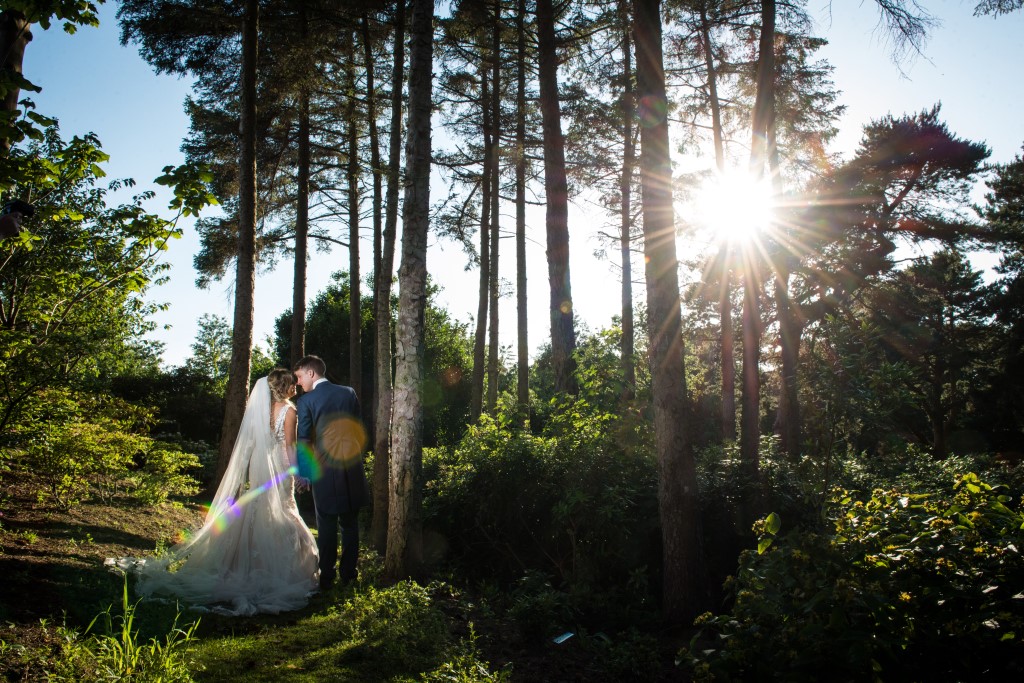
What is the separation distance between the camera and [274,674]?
407 cm

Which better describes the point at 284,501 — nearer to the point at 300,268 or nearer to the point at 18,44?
the point at 18,44

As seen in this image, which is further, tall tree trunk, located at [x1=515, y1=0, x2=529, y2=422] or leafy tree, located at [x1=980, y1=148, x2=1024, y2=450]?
leafy tree, located at [x1=980, y1=148, x2=1024, y2=450]

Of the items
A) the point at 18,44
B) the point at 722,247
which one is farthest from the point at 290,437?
the point at 722,247

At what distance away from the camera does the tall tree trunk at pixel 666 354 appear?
19.7 ft

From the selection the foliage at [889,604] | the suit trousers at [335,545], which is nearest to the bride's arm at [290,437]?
the suit trousers at [335,545]

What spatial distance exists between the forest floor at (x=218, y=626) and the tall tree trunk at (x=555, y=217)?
526 centimetres

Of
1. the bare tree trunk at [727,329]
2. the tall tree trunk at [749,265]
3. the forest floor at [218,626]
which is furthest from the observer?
the bare tree trunk at [727,329]

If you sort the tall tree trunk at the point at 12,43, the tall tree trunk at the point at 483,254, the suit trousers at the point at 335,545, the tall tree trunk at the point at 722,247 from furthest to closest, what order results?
the tall tree trunk at the point at 483,254 < the tall tree trunk at the point at 722,247 < the suit trousers at the point at 335,545 < the tall tree trunk at the point at 12,43

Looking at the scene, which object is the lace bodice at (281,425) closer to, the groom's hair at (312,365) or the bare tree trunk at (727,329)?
the groom's hair at (312,365)

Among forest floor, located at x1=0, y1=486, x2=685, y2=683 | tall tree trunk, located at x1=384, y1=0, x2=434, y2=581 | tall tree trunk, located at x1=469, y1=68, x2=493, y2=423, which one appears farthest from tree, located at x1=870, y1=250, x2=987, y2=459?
forest floor, located at x1=0, y1=486, x2=685, y2=683

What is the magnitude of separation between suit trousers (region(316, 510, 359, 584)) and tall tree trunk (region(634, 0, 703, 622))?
10.6 feet

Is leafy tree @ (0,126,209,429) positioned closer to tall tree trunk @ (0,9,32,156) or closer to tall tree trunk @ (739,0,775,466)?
tall tree trunk @ (0,9,32,156)

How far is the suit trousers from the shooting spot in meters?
6.52

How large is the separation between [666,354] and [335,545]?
3.98 meters
